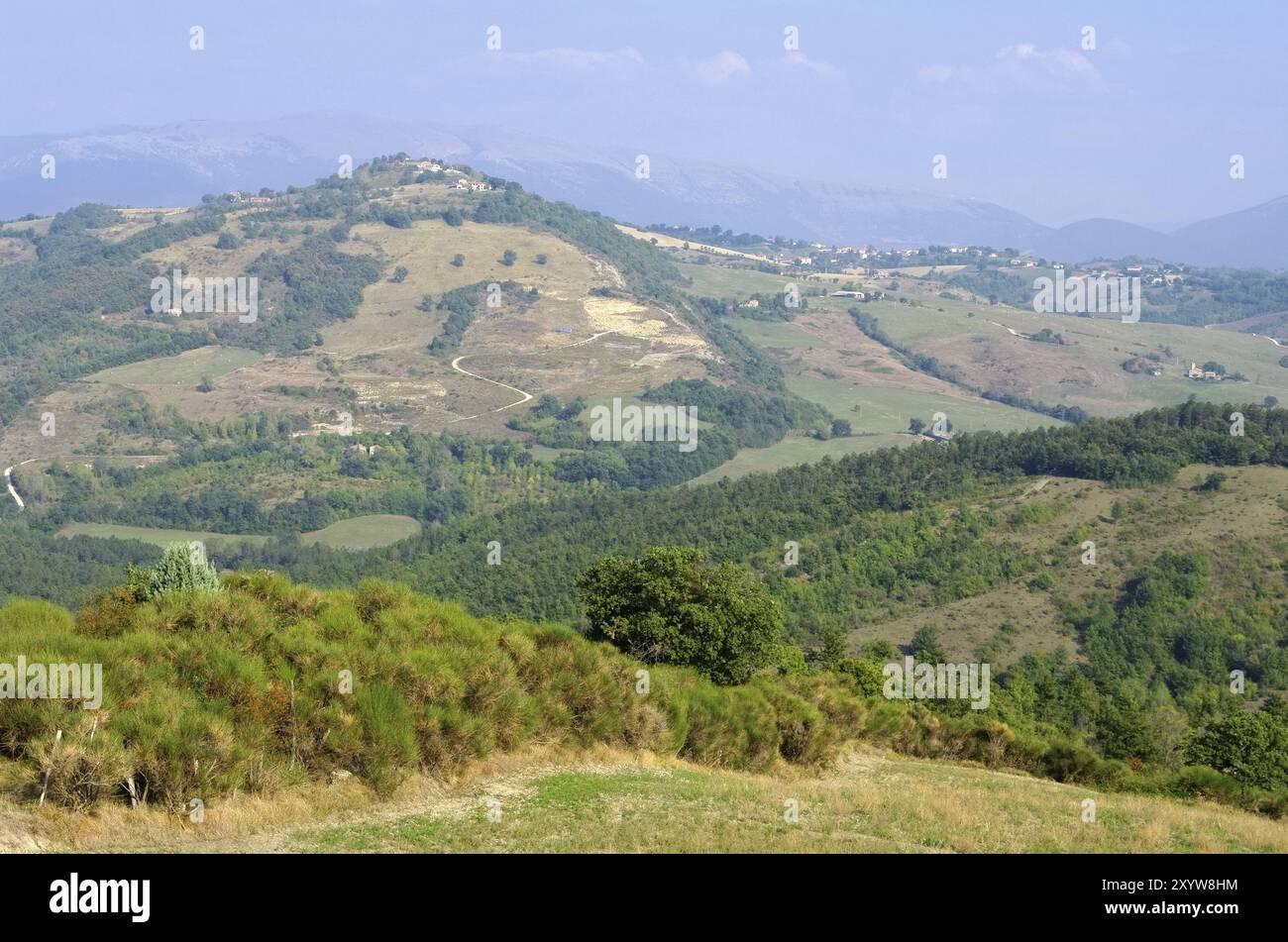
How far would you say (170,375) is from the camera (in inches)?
6403

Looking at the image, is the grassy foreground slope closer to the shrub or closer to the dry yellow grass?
the dry yellow grass

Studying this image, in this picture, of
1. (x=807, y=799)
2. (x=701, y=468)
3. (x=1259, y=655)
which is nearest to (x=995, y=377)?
(x=701, y=468)

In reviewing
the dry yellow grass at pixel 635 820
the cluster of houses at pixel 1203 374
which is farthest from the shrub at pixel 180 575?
the cluster of houses at pixel 1203 374

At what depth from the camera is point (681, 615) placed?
86.4 ft

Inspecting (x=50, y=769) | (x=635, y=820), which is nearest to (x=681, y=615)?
(x=635, y=820)

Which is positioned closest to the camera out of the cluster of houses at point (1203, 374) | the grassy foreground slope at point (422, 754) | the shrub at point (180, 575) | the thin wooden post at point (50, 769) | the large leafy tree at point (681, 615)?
the thin wooden post at point (50, 769)

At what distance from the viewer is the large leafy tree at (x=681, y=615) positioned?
85.5 ft

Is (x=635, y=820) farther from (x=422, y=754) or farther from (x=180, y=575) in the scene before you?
(x=180, y=575)

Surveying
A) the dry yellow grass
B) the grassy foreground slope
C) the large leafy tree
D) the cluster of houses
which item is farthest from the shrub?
the cluster of houses

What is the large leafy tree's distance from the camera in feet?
85.5

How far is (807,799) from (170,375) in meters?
160

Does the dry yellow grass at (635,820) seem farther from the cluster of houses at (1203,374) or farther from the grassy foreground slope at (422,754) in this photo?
the cluster of houses at (1203,374)
